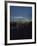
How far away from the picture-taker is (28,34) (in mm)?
1600

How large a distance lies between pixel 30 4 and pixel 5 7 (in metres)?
0.50

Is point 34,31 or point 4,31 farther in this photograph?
point 34,31

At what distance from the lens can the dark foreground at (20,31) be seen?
1549 millimetres

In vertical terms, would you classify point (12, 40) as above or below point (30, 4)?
A: below

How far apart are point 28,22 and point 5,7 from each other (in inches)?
21.3

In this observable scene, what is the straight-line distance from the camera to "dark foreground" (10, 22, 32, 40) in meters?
1.55

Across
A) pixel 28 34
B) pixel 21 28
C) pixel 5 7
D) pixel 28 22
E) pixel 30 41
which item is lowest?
pixel 30 41

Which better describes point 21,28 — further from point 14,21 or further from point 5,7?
point 5,7

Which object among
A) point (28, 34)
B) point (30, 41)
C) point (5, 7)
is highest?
point (5, 7)

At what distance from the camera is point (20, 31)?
1576 mm

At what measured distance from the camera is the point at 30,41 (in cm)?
160

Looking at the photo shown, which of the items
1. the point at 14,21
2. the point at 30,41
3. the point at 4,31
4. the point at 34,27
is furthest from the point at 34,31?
the point at 4,31

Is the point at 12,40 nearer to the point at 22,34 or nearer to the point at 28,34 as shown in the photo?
the point at 22,34
